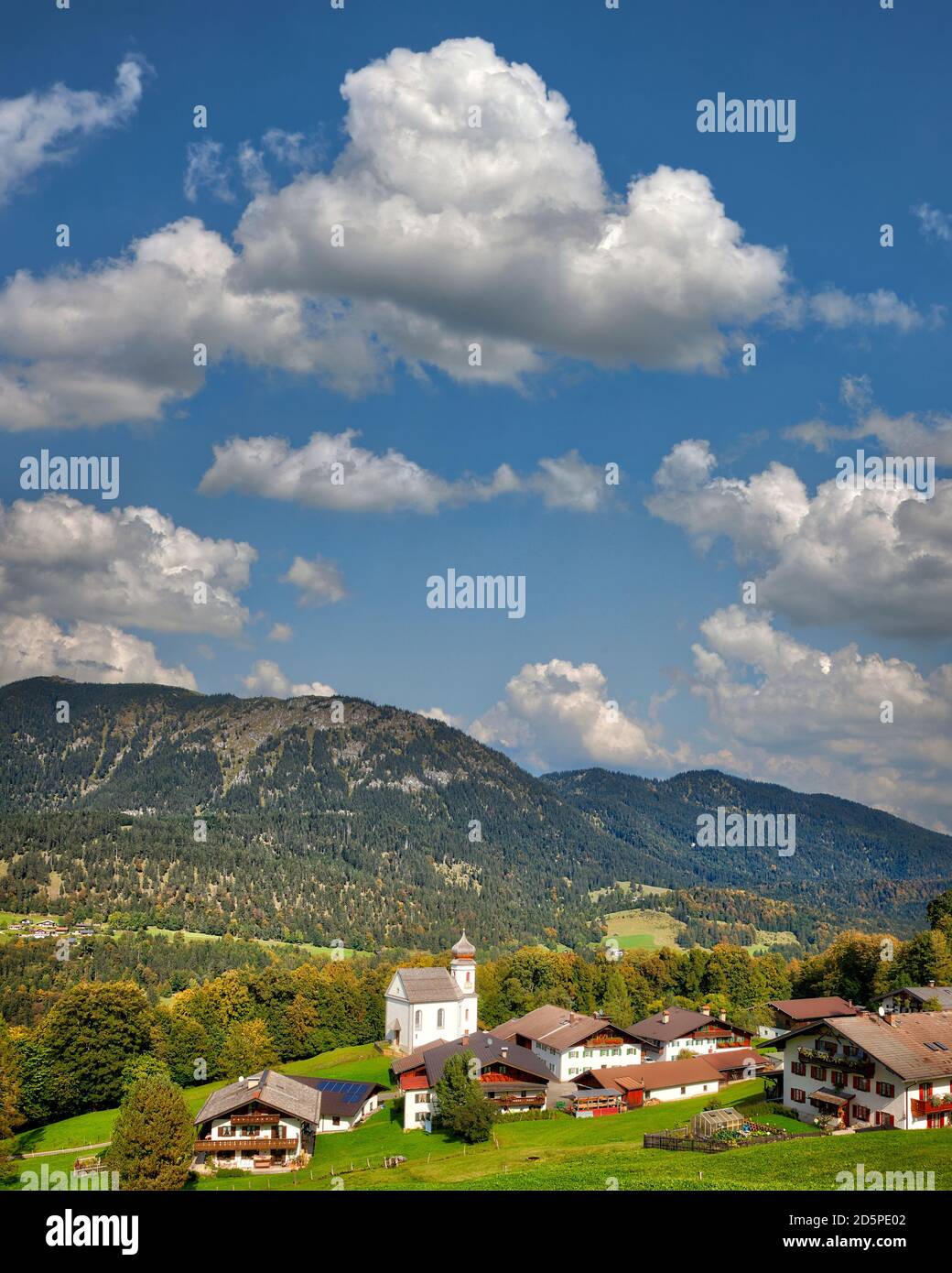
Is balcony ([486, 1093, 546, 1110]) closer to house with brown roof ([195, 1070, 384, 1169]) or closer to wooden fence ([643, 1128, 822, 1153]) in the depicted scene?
house with brown roof ([195, 1070, 384, 1169])

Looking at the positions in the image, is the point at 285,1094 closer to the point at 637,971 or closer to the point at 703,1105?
the point at 703,1105

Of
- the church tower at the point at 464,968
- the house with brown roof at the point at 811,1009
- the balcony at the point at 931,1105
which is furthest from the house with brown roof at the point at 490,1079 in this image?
the balcony at the point at 931,1105

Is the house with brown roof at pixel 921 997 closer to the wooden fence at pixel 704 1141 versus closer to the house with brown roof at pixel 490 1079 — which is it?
the wooden fence at pixel 704 1141

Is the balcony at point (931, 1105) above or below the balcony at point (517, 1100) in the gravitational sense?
above

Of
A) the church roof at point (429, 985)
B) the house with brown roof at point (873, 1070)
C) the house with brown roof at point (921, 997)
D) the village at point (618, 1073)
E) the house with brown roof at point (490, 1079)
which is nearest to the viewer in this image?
the house with brown roof at point (873, 1070)

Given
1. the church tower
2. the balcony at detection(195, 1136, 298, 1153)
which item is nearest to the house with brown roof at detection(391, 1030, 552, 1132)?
the balcony at detection(195, 1136, 298, 1153)

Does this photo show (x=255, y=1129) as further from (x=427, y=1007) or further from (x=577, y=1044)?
(x=427, y=1007)

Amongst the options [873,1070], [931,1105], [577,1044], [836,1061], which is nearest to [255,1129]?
[577,1044]

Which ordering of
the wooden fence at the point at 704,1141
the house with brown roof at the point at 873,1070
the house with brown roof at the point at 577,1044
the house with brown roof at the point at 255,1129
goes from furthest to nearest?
the house with brown roof at the point at 577,1044
the house with brown roof at the point at 255,1129
the house with brown roof at the point at 873,1070
the wooden fence at the point at 704,1141
